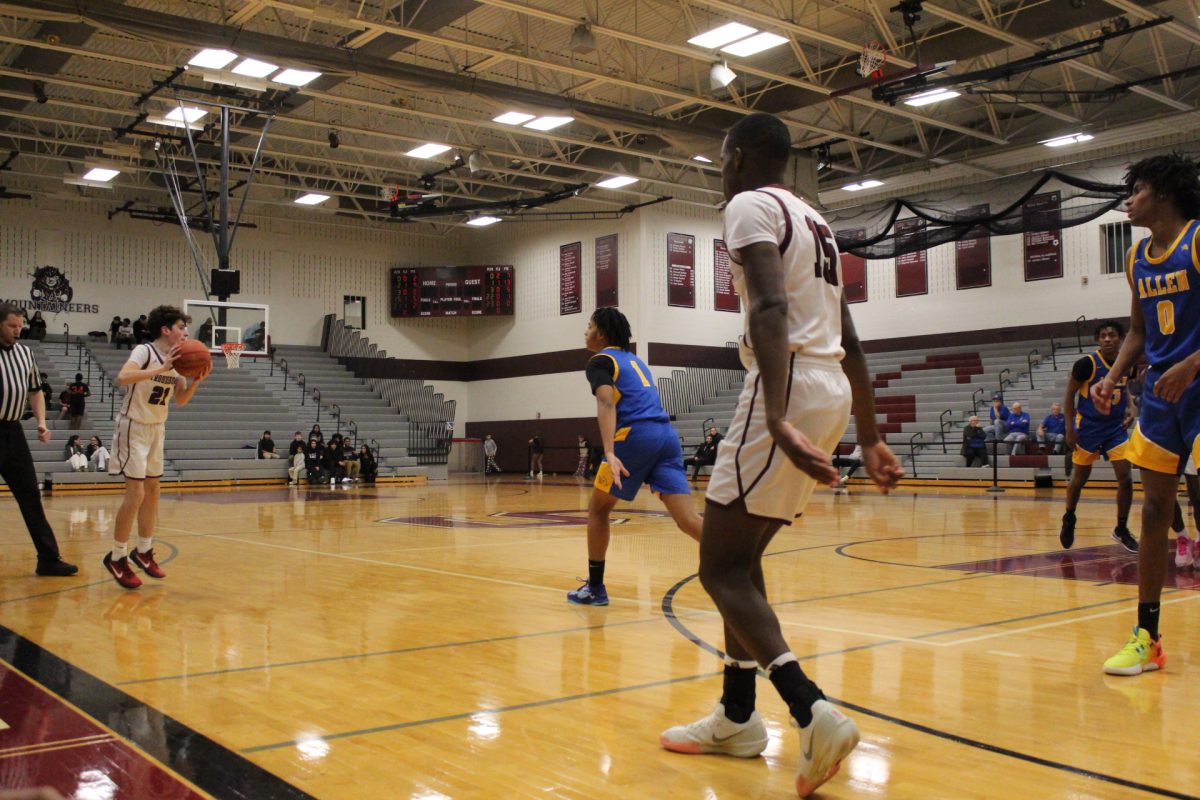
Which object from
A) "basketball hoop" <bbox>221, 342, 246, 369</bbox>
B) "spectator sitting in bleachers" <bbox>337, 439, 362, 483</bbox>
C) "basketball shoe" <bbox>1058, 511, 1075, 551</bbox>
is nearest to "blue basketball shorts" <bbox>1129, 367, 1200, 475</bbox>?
"basketball shoe" <bbox>1058, 511, 1075, 551</bbox>

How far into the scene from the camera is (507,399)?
30.5 m

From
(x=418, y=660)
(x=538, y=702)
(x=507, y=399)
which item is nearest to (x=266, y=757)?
(x=538, y=702)

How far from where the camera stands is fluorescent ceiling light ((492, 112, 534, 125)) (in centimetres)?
1892

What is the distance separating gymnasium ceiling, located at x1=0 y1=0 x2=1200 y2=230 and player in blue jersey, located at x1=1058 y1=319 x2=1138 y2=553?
8.66 m

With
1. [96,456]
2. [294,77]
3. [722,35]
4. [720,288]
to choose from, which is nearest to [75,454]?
[96,456]

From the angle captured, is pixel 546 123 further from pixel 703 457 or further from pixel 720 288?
pixel 720 288

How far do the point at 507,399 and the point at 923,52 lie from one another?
17.1 meters

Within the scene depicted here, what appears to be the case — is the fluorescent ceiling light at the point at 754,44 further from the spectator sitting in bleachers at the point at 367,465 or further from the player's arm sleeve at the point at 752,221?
the player's arm sleeve at the point at 752,221

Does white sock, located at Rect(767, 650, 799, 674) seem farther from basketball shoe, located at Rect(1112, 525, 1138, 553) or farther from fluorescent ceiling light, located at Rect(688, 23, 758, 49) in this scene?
fluorescent ceiling light, located at Rect(688, 23, 758, 49)

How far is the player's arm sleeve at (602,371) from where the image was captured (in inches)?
214

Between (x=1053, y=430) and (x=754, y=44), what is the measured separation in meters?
8.46

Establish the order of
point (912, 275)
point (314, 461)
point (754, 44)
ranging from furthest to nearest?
point (912, 275)
point (314, 461)
point (754, 44)

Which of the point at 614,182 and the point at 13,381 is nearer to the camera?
the point at 13,381

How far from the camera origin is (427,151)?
859 inches
